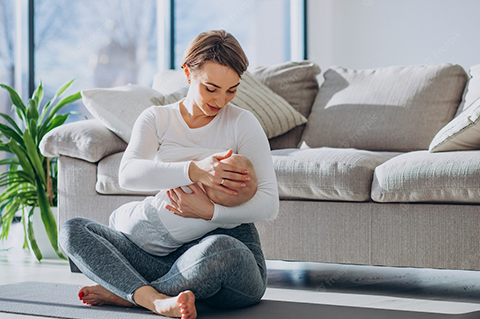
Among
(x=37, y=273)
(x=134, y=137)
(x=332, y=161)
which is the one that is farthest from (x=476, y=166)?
(x=37, y=273)

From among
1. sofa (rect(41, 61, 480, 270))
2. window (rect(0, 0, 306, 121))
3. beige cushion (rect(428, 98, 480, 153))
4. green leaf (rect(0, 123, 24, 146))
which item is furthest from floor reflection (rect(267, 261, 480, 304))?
window (rect(0, 0, 306, 121))

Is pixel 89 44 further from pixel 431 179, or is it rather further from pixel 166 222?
pixel 431 179

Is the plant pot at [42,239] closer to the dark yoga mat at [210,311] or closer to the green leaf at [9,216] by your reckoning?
the green leaf at [9,216]

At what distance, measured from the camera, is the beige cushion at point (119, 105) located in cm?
252

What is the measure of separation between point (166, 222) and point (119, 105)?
1.11 metres

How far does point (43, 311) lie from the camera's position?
162 centimetres

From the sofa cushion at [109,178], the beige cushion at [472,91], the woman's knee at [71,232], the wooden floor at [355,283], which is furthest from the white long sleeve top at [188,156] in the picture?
the beige cushion at [472,91]

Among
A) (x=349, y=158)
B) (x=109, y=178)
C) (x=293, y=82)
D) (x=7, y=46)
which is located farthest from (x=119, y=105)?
(x=7, y=46)

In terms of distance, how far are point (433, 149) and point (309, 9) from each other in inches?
109

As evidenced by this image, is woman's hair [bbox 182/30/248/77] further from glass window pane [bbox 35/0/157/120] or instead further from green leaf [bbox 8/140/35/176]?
glass window pane [bbox 35/0/157/120]

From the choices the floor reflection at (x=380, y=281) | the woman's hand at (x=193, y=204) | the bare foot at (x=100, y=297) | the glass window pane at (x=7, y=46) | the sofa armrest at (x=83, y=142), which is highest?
the glass window pane at (x=7, y=46)

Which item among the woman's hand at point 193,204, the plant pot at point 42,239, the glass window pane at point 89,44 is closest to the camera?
the woman's hand at point 193,204

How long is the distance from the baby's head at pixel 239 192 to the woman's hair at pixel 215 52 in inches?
9.8

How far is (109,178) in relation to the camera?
2.40m
